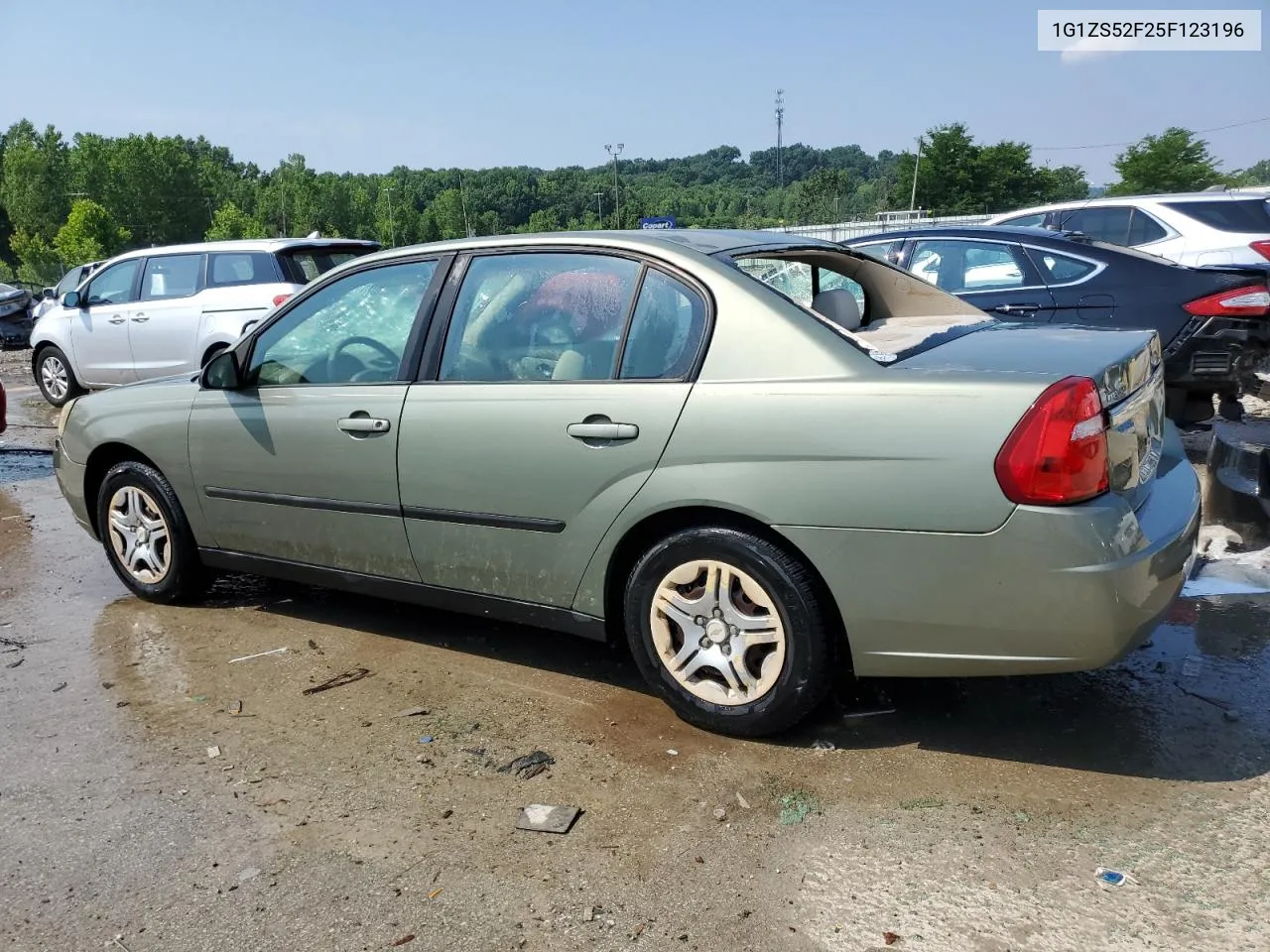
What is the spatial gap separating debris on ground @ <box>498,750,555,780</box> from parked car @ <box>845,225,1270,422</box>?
414 cm

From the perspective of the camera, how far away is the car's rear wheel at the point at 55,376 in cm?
1220

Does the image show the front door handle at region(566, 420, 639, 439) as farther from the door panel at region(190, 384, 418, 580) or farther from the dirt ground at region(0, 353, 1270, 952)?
the dirt ground at region(0, 353, 1270, 952)

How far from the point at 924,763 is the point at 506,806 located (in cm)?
127

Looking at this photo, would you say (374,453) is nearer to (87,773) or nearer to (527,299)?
(527,299)

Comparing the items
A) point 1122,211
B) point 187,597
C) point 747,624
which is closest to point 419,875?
point 747,624

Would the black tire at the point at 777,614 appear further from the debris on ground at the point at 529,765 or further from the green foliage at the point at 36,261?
the green foliage at the point at 36,261

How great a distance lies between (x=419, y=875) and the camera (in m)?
2.67

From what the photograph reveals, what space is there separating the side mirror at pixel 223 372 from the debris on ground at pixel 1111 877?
3.63 metres

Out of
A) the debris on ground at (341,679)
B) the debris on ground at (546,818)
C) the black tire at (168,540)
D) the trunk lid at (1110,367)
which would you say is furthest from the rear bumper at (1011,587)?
the black tire at (168,540)

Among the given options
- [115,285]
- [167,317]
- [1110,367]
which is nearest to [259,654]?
[1110,367]

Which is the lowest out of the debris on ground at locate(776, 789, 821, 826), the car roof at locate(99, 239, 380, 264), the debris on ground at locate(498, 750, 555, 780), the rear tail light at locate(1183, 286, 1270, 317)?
the debris on ground at locate(776, 789, 821, 826)

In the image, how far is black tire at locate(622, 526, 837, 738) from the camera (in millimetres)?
3053

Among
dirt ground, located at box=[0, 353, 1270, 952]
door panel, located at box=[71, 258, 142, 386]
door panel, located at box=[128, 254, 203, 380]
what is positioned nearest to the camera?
dirt ground, located at box=[0, 353, 1270, 952]

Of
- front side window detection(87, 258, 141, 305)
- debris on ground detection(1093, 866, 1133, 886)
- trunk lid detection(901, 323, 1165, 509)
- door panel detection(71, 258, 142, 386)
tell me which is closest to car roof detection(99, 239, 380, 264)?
front side window detection(87, 258, 141, 305)
